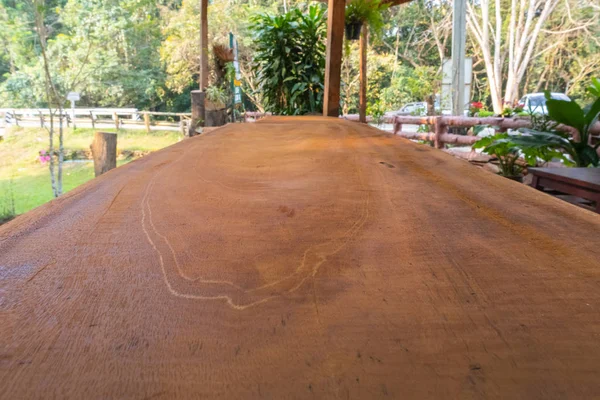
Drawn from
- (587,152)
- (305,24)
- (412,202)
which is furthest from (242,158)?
(305,24)

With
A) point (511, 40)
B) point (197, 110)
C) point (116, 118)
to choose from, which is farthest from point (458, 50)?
point (116, 118)

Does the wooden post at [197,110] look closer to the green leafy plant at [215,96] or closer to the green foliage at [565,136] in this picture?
the green leafy plant at [215,96]

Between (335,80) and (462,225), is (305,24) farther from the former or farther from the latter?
(462,225)

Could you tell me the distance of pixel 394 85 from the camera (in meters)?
12.2

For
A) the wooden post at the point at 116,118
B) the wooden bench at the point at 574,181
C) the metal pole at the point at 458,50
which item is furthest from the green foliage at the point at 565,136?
the wooden post at the point at 116,118

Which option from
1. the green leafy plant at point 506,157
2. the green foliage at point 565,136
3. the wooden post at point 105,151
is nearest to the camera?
the green foliage at point 565,136

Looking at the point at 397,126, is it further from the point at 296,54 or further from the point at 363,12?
the point at 363,12

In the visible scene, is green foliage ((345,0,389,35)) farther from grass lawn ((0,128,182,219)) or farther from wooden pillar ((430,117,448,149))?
grass lawn ((0,128,182,219))

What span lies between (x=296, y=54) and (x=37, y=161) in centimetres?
960

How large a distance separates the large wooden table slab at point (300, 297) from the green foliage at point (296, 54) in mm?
4364

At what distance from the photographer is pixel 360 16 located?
13.0ft

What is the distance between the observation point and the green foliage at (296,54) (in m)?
4.71

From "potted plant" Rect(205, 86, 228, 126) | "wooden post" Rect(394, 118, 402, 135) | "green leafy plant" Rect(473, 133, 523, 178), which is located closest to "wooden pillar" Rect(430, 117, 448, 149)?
"wooden post" Rect(394, 118, 402, 135)

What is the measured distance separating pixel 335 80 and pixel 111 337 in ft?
11.4
